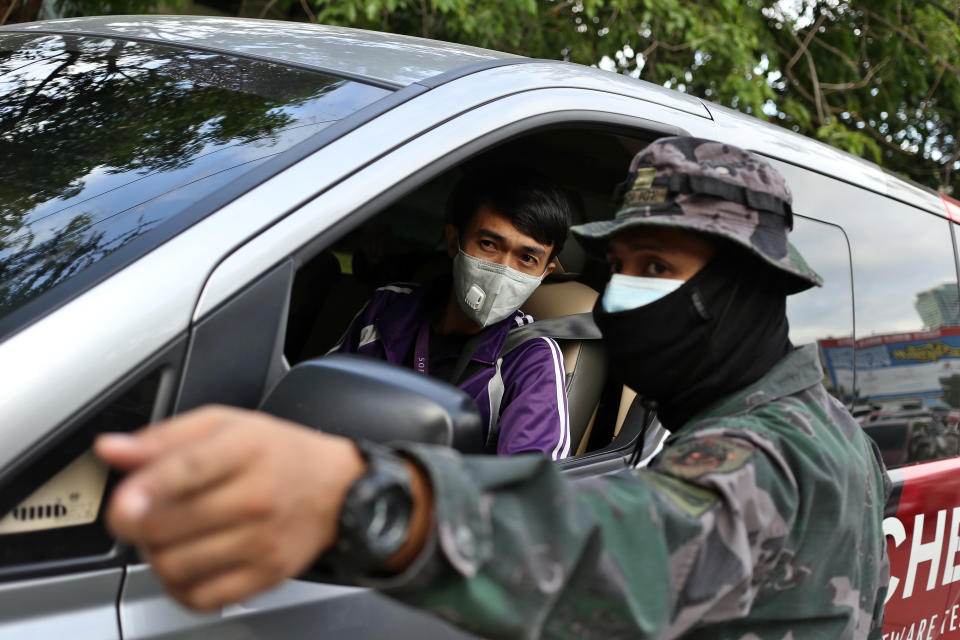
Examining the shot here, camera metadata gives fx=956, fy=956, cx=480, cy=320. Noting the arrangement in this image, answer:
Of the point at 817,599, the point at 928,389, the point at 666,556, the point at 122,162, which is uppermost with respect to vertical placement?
the point at 122,162

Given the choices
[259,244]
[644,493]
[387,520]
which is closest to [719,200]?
[644,493]

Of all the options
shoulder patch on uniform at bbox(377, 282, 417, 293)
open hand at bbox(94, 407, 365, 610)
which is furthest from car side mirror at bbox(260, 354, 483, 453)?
shoulder patch on uniform at bbox(377, 282, 417, 293)

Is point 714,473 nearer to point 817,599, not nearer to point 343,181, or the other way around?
point 817,599

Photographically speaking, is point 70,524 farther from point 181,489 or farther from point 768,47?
point 768,47

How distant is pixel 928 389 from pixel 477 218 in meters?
1.34

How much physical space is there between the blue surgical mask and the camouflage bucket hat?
0.08 meters

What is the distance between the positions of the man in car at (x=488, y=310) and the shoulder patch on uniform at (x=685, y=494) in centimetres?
100

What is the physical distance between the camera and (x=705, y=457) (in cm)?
112

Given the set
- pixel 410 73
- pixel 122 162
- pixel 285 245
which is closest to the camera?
pixel 285 245

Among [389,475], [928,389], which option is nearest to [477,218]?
[928,389]

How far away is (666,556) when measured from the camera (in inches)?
39.0

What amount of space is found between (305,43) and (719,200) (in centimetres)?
103

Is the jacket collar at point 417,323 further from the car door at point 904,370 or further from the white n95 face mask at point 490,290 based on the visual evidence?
the car door at point 904,370

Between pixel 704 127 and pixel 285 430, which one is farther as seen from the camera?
pixel 704 127
